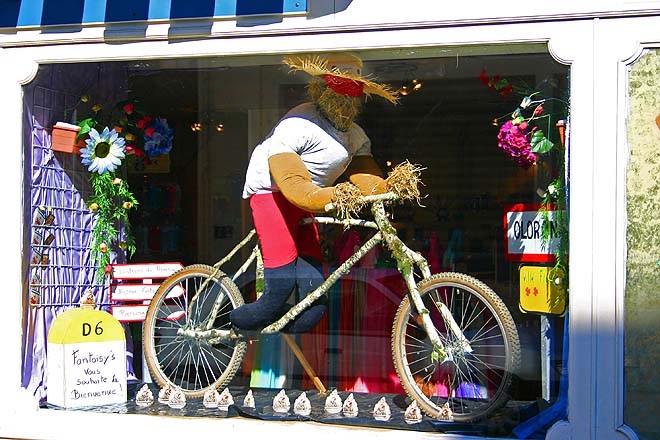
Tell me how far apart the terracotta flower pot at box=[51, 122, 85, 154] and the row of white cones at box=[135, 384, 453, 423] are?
58.8 inches

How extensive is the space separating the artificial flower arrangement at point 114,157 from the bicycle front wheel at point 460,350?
5.95 ft

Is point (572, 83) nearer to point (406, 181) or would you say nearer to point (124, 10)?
point (406, 181)

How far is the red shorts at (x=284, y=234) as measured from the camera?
522cm

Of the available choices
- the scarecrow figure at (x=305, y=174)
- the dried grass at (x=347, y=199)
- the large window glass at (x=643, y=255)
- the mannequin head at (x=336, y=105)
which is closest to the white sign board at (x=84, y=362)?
the scarecrow figure at (x=305, y=174)

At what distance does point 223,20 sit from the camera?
4961 mm

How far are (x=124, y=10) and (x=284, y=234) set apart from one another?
1.52 metres

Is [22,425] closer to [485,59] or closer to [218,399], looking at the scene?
[218,399]

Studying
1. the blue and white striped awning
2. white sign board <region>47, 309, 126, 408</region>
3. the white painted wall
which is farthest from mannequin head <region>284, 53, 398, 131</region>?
white sign board <region>47, 309, 126, 408</region>

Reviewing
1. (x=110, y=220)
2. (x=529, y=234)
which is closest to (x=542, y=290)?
(x=529, y=234)

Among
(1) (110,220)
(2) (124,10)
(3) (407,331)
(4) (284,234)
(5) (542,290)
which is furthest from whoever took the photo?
(1) (110,220)

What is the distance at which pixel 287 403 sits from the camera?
16.6ft

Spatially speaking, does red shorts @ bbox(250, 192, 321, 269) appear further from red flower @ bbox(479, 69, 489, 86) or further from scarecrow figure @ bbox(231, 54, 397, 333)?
red flower @ bbox(479, 69, 489, 86)

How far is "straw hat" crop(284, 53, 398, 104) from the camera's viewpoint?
4.97 meters

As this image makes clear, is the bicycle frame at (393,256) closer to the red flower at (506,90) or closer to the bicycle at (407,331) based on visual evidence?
the bicycle at (407,331)
